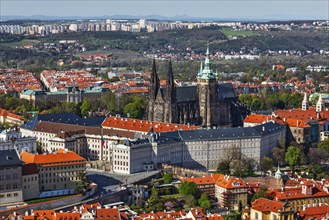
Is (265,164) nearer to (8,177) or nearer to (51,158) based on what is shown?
(51,158)

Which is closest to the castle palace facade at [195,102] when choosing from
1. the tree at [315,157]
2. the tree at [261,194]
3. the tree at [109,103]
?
the tree at [315,157]

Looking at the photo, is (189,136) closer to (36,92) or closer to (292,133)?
(292,133)

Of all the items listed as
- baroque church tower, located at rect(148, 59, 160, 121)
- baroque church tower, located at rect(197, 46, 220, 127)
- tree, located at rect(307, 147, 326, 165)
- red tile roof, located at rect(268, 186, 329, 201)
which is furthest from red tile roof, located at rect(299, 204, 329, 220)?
baroque church tower, located at rect(148, 59, 160, 121)

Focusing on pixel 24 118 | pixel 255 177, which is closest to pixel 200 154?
pixel 255 177

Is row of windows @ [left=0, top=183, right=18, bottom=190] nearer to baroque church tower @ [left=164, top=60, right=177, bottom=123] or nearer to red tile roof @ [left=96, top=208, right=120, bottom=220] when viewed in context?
red tile roof @ [left=96, top=208, right=120, bottom=220]

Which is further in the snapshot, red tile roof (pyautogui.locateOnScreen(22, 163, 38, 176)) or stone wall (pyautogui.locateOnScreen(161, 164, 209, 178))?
stone wall (pyautogui.locateOnScreen(161, 164, 209, 178))

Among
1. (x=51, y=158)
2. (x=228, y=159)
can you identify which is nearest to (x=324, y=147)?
(x=228, y=159)
